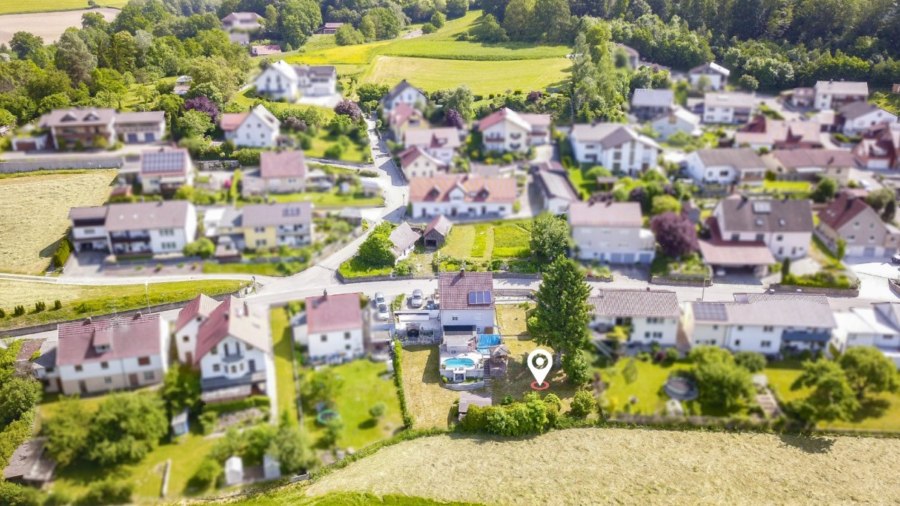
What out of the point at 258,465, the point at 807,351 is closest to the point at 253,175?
the point at 258,465

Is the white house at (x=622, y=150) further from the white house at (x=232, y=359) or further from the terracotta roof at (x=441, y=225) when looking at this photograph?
the white house at (x=232, y=359)

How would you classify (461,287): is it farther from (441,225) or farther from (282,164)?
(282,164)

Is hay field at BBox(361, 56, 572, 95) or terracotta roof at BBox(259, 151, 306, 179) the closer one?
terracotta roof at BBox(259, 151, 306, 179)

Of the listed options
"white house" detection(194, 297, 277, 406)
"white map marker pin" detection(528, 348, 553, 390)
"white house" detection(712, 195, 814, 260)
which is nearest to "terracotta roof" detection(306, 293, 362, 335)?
"white house" detection(194, 297, 277, 406)

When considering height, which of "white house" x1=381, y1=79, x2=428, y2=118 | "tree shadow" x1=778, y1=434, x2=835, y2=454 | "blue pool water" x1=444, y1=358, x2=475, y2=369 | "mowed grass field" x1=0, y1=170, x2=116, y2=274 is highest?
"white house" x1=381, y1=79, x2=428, y2=118

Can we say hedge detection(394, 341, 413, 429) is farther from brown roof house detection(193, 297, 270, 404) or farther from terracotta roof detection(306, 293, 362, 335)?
brown roof house detection(193, 297, 270, 404)

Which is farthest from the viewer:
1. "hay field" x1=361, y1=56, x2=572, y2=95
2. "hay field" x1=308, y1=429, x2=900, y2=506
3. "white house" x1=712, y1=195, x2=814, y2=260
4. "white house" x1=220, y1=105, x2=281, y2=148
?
"hay field" x1=361, y1=56, x2=572, y2=95

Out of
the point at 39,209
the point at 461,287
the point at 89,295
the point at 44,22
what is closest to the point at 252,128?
the point at 39,209
